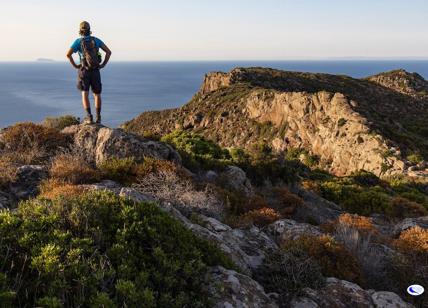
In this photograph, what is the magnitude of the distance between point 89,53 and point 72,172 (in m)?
3.51

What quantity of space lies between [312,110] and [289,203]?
37896mm

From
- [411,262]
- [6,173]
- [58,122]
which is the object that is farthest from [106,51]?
[411,262]

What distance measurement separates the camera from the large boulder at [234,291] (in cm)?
→ 427

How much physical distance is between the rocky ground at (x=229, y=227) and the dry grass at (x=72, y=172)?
0.26 metres

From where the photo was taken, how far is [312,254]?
6.47 m

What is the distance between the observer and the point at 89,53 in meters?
10.2

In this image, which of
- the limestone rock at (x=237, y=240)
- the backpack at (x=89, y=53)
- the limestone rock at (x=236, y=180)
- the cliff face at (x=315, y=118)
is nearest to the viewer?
the limestone rock at (x=237, y=240)

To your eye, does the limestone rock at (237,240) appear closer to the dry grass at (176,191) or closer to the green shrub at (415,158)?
the dry grass at (176,191)

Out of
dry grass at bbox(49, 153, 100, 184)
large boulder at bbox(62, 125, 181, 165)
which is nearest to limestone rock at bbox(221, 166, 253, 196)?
large boulder at bbox(62, 125, 181, 165)

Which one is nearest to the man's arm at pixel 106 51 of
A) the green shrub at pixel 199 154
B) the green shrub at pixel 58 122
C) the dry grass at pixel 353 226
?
the green shrub at pixel 199 154

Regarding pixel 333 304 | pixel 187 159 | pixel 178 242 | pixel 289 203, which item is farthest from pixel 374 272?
pixel 187 159

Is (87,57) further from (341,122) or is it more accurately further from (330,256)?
(341,122)

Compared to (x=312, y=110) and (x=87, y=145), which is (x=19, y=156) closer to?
(x=87, y=145)

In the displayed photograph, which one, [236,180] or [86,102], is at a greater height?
[86,102]
